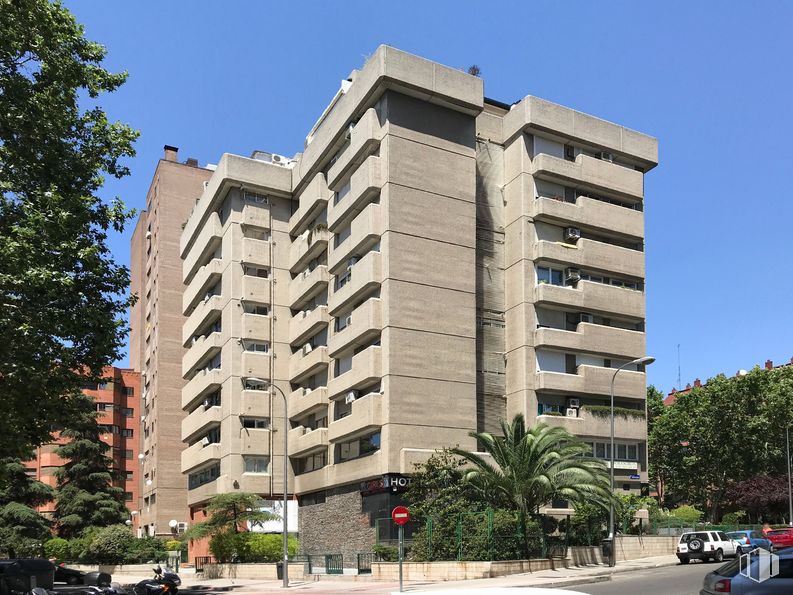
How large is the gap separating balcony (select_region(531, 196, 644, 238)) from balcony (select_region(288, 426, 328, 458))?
17.4 m

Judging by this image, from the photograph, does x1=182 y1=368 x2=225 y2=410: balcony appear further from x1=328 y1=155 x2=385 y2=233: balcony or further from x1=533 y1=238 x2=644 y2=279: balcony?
x1=533 y1=238 x2=644 y2=279: balcony

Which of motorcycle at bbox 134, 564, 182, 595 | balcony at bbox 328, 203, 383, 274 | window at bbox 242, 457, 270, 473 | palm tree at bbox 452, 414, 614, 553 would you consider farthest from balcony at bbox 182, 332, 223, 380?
motorcycle at bbox 134, 564, 182, 595

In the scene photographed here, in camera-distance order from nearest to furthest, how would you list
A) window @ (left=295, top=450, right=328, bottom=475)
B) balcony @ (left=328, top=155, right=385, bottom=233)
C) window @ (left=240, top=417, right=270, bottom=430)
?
balcony @ (left=328, top=155, right=385, bottom=233)
window @ (left=295, top=450, right=328, bottom=475)
window @ (left=240, top=417, right=270, bottom=430)

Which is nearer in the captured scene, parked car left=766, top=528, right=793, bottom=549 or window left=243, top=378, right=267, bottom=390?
parked car left=766, top=528, right=793, bottom=549

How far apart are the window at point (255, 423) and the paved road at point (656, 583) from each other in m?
26.1

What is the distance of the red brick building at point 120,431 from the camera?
96.7 meters

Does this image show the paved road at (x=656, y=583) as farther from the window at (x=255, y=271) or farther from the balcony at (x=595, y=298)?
the window at (x=255, y=271)

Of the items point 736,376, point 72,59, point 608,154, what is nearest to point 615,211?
point 608,154

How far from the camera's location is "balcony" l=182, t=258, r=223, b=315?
58.8 m

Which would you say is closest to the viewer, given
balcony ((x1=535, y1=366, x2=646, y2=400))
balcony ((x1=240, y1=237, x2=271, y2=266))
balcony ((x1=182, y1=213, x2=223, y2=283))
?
balcony ((x1=535, y1=366, x2=646, y2=400))

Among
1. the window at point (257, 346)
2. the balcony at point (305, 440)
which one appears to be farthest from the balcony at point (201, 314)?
the balcony at point (305, 440)

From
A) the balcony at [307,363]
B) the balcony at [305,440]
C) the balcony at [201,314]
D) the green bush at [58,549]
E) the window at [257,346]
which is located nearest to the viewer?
the balcony at [305,440]

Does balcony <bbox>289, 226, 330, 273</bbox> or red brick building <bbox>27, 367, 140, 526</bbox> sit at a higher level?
balcony <bbox>289, 226, 330, 273</bbox>

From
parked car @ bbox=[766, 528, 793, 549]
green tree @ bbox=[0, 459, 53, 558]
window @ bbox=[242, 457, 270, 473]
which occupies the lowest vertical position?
green tree @ bbox=[0, 459, 53, 558]
